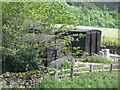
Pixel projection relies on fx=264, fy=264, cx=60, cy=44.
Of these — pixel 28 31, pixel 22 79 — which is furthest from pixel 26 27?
pixel 22 79

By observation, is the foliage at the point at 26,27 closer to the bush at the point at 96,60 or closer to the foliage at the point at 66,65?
the foliage at the point at 66,65

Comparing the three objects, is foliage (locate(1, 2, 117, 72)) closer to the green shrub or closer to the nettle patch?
the nettle patch

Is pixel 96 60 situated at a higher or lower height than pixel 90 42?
lower

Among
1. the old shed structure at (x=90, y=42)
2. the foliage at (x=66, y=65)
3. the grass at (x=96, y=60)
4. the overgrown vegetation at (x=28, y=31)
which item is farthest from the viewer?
the old shed structure at (x=90, y=42)

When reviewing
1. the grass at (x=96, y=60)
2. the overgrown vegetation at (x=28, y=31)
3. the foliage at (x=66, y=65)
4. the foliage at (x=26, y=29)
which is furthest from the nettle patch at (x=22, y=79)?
the grass at (x=96, y=60)

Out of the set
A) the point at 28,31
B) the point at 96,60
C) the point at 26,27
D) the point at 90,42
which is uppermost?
the point at 26,27

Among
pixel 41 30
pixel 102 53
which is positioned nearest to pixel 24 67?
pixel 41 30

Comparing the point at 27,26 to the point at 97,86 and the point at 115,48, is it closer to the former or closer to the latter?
the point at 97,86

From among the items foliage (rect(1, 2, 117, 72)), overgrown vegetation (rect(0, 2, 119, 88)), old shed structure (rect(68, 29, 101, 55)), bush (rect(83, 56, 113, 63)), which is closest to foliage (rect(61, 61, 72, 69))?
overgrown vegetation (rect(0, 2, 119, 88))

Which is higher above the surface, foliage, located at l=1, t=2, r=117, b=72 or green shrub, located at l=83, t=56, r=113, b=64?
foliage, located at l=1, t=2, r=117, b=72

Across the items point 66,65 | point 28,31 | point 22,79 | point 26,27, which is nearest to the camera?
point 22,79

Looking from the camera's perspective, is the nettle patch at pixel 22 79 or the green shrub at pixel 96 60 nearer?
the nettle patch at pixel 22 79

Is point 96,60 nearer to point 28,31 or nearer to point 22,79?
point 28,31

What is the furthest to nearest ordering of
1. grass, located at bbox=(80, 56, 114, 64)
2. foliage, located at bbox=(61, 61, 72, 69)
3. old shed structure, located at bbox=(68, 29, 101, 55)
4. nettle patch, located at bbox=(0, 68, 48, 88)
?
old shed structure, located at bbox=(68, 29, 101, 55) → grass, located at bbox=(80, 56, 114, 64) → foliage, located at bbox=(61, 61, 72, 69) → nettle patch, located at bbox=(0, 68, 48, 88)
